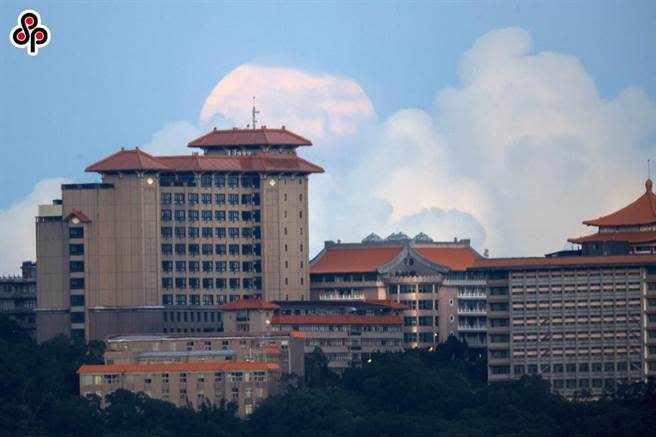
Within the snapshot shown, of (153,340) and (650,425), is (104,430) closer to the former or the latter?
(153,340)

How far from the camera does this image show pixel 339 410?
191375 millimetres

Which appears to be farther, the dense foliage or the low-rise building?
the low-rise building

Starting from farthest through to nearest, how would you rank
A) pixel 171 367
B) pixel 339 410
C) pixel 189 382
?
pixel 171 367, pixel 189 382, pixel 339 410

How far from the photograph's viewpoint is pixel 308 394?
192250 millimetres

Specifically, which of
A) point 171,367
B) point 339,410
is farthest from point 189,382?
point 339,410

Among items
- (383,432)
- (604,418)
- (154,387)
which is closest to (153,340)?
(154,387)

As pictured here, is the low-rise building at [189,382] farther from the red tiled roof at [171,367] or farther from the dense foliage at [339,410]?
the dense foliage at [339,410]

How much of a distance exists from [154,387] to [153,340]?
577 cm

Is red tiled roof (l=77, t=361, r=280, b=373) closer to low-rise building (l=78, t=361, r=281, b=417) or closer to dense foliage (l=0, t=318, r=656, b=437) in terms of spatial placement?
low-rise building (l=78, t=361, r=281, b=417)

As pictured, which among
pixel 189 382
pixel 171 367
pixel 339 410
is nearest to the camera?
pixel 339 410

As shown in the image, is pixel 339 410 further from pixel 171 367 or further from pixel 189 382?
pixel 171 367

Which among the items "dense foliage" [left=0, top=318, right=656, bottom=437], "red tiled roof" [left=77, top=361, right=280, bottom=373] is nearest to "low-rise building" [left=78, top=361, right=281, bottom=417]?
"red tiled roof" [left=77, top=361, right=280, bottom=373]

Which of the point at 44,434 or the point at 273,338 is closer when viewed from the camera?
the point at 44,434

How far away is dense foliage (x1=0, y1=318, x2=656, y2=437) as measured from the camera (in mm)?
187500
